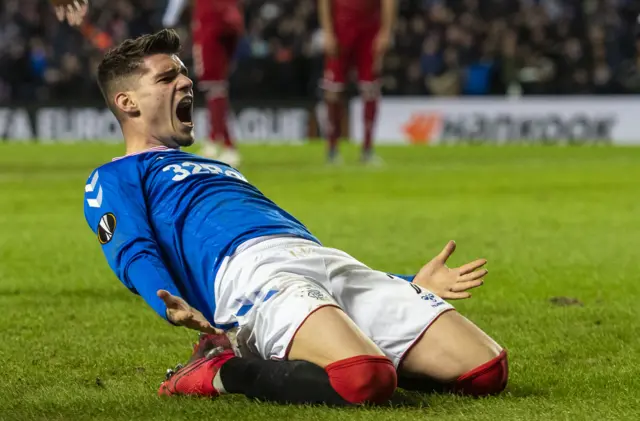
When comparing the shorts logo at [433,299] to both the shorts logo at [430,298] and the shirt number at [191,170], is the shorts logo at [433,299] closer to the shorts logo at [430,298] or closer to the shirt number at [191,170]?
the shorts logo at [430,298]

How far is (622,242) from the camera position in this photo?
7840 millimetres

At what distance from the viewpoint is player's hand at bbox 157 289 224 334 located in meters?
3.18

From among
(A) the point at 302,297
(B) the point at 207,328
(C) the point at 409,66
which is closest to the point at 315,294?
(A) the point at 302,297

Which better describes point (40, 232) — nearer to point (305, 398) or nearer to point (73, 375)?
point (73, 375)

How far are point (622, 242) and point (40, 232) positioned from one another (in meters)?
3.59

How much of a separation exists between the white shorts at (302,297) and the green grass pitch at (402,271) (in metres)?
0.17

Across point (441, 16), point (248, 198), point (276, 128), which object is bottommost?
point (276, 128)

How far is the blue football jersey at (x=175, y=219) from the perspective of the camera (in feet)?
11.8

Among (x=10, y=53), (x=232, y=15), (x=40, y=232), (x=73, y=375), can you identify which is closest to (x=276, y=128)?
(x=10, y=53)

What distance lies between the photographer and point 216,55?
48.2ft

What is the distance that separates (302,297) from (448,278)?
24.3 inches

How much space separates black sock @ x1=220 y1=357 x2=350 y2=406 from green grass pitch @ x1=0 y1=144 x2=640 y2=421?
5 cm

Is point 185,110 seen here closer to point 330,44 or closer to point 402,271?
point 402,271

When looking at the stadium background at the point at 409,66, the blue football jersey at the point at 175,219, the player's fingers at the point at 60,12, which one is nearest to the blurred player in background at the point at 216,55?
the stadium background at the point at 409,66
